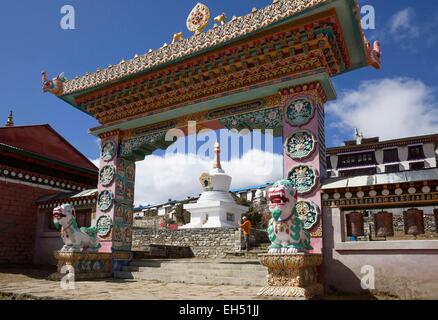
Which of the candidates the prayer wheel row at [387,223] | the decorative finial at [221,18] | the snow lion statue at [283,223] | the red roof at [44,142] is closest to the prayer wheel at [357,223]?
the prayer wheel row at [387,223]

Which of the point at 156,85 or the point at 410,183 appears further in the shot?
the point at 156,85

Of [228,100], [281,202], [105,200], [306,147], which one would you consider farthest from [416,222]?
[105,200]

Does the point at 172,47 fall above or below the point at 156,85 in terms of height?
above

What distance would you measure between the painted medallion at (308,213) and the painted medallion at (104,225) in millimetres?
6164

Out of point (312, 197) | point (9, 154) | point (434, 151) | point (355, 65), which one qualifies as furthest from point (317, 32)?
point (434, 151)

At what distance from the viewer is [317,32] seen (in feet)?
28.5

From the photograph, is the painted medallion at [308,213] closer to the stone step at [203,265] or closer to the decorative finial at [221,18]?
the stone step at [203,265]

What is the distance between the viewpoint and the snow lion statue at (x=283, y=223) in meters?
7.21

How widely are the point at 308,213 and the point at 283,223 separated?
1445mm

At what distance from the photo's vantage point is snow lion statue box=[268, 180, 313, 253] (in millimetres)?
7207

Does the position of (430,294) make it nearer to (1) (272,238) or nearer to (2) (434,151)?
(1) (272,238)

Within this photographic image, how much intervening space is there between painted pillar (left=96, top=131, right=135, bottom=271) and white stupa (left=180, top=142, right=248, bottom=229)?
973cm

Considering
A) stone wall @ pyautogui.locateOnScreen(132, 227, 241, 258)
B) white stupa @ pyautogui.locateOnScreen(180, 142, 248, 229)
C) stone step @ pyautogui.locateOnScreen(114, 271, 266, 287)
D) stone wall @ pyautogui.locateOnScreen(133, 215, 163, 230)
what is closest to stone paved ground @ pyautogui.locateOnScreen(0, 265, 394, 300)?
stone step @ pyautogui.locateOnScreen(114, 271, 266, 287)
